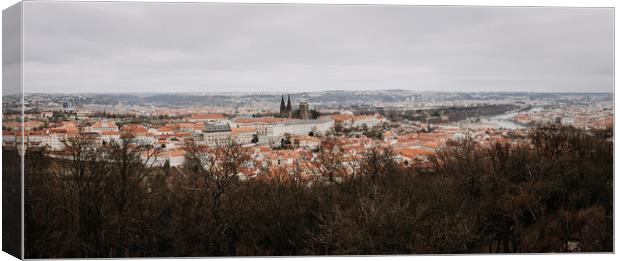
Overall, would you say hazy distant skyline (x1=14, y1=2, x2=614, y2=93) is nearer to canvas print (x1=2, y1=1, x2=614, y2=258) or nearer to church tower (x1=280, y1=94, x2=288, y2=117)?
canvas print (x1=2, y1=1, x2=614, y2=258)

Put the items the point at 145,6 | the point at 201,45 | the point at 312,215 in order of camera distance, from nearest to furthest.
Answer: the point at 145,6
the point at 201,45
the point at 312,215

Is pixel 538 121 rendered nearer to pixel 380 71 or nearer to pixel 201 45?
pixel 380 71

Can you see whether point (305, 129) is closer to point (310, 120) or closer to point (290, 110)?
point (310, 120)

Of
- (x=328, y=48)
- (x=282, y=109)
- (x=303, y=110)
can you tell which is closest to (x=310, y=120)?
(x=303, y=110)

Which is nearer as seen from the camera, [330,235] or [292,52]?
[330,235]

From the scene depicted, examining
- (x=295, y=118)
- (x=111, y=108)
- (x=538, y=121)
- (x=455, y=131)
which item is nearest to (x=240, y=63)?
(x=295, y=118)

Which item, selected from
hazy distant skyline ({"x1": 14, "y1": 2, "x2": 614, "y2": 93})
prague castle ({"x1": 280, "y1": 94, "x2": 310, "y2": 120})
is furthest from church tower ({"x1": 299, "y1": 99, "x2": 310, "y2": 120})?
hazy distant skyline ({"x1": 14, "y1": 2, "x2": 614, "y2": 93})
